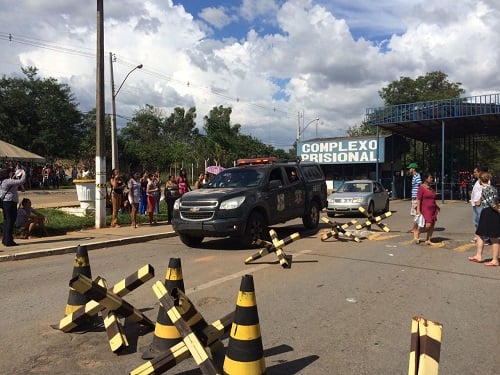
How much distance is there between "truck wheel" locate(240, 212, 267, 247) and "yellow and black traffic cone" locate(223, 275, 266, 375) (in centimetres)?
644

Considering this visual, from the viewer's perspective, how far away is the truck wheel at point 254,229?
33.0 ft

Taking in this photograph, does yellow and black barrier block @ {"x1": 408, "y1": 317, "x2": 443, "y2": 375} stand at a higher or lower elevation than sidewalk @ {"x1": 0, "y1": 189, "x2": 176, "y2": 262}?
higher

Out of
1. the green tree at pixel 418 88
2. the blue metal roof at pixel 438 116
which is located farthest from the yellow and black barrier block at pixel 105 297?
the green tree at pixel 418 88

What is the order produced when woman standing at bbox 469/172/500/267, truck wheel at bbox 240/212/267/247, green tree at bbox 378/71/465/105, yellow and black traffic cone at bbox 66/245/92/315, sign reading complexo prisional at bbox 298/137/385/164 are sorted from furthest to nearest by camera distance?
green tree at bbox 378/71/465/105 → sign reading complexo prisional at bbox 298/137/385/164 → truck wheel at bbox 240/212/267/247 → woman standing at bbox 469/172/500/267 → yellow and black traffic cone at bbox 66/245/92/315

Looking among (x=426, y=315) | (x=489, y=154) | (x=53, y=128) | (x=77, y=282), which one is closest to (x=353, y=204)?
(x=426, y=315)

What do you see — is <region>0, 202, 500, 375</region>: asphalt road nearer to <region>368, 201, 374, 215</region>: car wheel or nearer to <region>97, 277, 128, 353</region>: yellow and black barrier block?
<region>97, 277, 128, 353</region>: yellow and black barrier block

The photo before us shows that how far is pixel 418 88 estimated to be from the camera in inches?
2405

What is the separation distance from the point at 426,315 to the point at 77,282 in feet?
12.8

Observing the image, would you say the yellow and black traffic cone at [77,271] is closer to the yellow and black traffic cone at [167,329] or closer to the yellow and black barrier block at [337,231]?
the yellow and black traffic cone at [167,329]

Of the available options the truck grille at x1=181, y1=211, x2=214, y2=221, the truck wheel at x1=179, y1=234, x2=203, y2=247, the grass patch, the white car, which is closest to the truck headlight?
the truck grille at x1=181, y1=211, x2=214, y2=221

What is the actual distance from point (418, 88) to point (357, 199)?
161 feet

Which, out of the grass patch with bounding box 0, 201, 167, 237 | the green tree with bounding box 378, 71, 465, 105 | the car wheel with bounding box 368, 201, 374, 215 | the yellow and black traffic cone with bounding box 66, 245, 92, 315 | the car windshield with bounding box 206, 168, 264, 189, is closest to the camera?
the yellow and black traffic cone with bounding box 66, 245, 92, 315

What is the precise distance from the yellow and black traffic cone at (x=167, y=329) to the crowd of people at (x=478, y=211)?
638 cm

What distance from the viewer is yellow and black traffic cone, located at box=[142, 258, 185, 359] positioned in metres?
4.07
